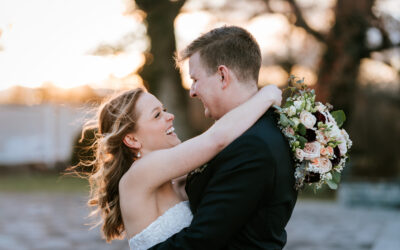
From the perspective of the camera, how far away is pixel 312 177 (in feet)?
7.77

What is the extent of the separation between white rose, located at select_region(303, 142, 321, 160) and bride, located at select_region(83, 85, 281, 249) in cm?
26

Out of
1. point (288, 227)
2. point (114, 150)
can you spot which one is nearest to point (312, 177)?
point (114, 150)

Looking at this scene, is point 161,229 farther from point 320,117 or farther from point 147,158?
point 320,117

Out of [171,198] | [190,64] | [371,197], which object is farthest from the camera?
[371,197]

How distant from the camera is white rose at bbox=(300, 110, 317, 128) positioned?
7.76 ft

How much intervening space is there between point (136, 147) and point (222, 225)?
2.80 ft

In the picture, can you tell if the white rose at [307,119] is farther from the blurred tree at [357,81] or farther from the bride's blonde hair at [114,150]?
the blurred tree at [357,81]

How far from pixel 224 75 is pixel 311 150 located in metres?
0.54

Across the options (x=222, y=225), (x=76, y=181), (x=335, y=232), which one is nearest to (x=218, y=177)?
(x=222, y=225)

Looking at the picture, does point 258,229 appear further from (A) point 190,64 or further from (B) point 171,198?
(A) point 190,64

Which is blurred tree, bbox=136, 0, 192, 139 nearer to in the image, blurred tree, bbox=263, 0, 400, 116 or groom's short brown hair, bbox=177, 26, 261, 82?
blurred tree, bbox=263, 0, 400, 116

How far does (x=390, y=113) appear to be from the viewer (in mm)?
→ 15234

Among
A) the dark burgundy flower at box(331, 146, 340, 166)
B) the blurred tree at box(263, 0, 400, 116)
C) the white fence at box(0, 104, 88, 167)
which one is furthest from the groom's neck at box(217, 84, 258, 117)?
the white fence at box(0, 104, 88, 167)

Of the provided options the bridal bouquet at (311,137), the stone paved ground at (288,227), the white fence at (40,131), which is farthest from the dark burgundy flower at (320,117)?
the white fence at (40,131)
